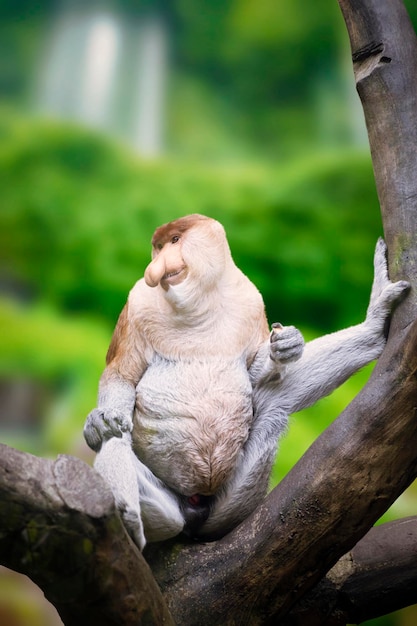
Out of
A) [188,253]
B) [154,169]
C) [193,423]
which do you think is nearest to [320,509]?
[193,423]

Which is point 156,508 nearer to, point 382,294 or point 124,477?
point 124,477

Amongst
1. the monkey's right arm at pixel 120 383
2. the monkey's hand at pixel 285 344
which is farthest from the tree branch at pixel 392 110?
the monkey's right arm at pixel 120 383

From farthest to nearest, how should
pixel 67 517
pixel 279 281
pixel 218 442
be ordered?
1. pixel 279 281
2. pixel 218 442
3. pixel 67 517

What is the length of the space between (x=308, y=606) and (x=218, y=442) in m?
0.67

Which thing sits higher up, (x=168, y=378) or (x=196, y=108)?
(x=196, y=108)

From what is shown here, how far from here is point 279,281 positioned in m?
4.74

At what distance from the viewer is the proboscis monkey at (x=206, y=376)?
257cm

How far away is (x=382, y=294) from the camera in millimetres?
2541

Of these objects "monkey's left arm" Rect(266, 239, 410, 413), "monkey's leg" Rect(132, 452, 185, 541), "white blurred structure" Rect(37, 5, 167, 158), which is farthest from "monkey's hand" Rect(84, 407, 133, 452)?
"white blurred structure" Rect(37, 5, 167, 158)

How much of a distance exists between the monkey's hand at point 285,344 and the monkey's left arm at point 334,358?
0.57ft

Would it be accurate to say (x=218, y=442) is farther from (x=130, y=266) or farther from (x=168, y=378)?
(x=130, y=266)

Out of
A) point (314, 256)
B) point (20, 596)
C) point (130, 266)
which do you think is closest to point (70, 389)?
point (130, 266)

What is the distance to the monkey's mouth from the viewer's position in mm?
2604

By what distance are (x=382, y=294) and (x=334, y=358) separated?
304mm
